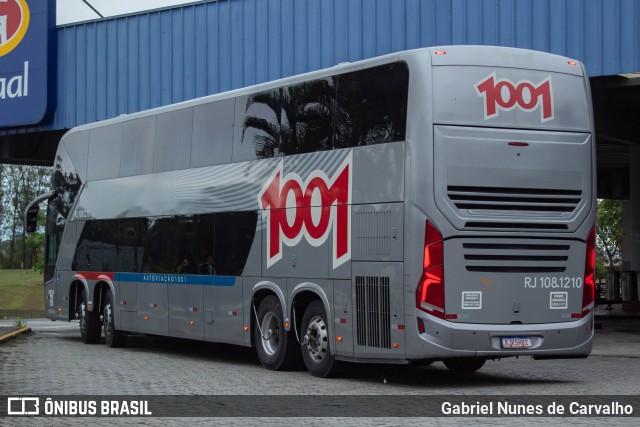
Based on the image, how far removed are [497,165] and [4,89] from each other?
2633 centimetres

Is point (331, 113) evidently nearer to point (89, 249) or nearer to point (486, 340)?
point (486, 340)

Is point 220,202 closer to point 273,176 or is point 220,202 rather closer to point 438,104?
point 273,176

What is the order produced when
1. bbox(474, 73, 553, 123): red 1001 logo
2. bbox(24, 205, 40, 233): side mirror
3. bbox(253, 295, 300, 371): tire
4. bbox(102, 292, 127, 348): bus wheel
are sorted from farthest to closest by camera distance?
bbox(24, 205, 40, 233): side mirror → bbox(102, 292, 127, 348): bus wheel → bbox(253, 295, 300, 371): tire → bbox(474, 73, 553, 123): red 1001 logo

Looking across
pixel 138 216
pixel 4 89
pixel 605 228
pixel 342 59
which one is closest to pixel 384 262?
pixel 138 216

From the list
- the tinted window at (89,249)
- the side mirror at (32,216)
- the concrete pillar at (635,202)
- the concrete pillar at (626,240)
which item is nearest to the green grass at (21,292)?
the concrete pillar at (626,240)

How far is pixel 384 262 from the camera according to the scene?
1541cm

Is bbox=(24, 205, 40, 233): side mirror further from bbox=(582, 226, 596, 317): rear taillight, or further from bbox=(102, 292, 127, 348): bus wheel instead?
bbox=(582, 226, 596, 317): rear taillight

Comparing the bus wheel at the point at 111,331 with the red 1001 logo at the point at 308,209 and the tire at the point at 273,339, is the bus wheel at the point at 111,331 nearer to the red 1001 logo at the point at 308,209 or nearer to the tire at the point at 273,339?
the tire at the point at 273,339

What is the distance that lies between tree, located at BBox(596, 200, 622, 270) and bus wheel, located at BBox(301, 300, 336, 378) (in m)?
80.4

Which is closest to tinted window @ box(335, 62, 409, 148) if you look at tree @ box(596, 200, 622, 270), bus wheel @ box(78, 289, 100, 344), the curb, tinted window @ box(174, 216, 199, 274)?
tinted window @ box(174, 216, 199, 274)

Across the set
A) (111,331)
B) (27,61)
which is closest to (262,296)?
(111,331)

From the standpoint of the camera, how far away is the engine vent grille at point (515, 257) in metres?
15.1

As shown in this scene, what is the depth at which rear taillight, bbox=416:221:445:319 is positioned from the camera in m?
14.9

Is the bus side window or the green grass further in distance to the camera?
the green grass
